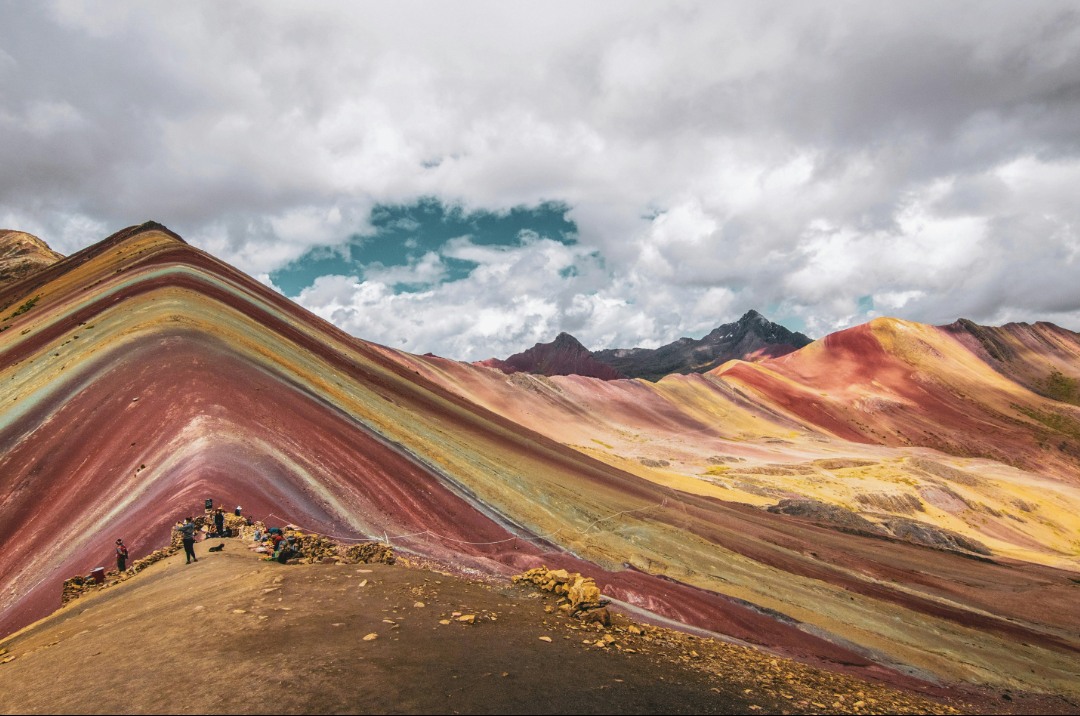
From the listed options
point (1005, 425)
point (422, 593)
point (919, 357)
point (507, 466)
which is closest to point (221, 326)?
point (507, 466)

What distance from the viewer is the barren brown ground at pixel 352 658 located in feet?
26.6

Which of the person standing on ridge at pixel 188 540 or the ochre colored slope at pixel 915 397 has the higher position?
the ochre colored slope at pixel 915 397

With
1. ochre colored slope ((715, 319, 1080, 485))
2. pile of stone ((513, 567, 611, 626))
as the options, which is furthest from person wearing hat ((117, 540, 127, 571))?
ochre colored slope ((715, 319, 1080, 485))

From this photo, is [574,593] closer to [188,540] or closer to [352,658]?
[352,658]

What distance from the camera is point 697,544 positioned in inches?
1404

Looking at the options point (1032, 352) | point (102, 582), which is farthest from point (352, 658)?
point (1032, 352)

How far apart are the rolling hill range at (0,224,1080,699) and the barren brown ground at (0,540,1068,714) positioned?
237 inches

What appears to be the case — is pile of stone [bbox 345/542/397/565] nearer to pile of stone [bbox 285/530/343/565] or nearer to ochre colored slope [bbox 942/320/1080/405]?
pile of stone [bbox 285/530/343/565]

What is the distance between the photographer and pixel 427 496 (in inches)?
1101

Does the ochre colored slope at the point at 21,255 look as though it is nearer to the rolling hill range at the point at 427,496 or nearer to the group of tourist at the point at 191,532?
the rolling hill range at the point at 427,496

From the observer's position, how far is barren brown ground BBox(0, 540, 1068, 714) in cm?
811

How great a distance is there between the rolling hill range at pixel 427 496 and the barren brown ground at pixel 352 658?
6010 millimetres

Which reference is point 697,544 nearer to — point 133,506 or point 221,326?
point 133,506

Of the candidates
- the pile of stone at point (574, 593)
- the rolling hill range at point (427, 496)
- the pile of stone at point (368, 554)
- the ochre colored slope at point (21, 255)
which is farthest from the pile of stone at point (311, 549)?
the ochre colored slope at point (21, 255)
